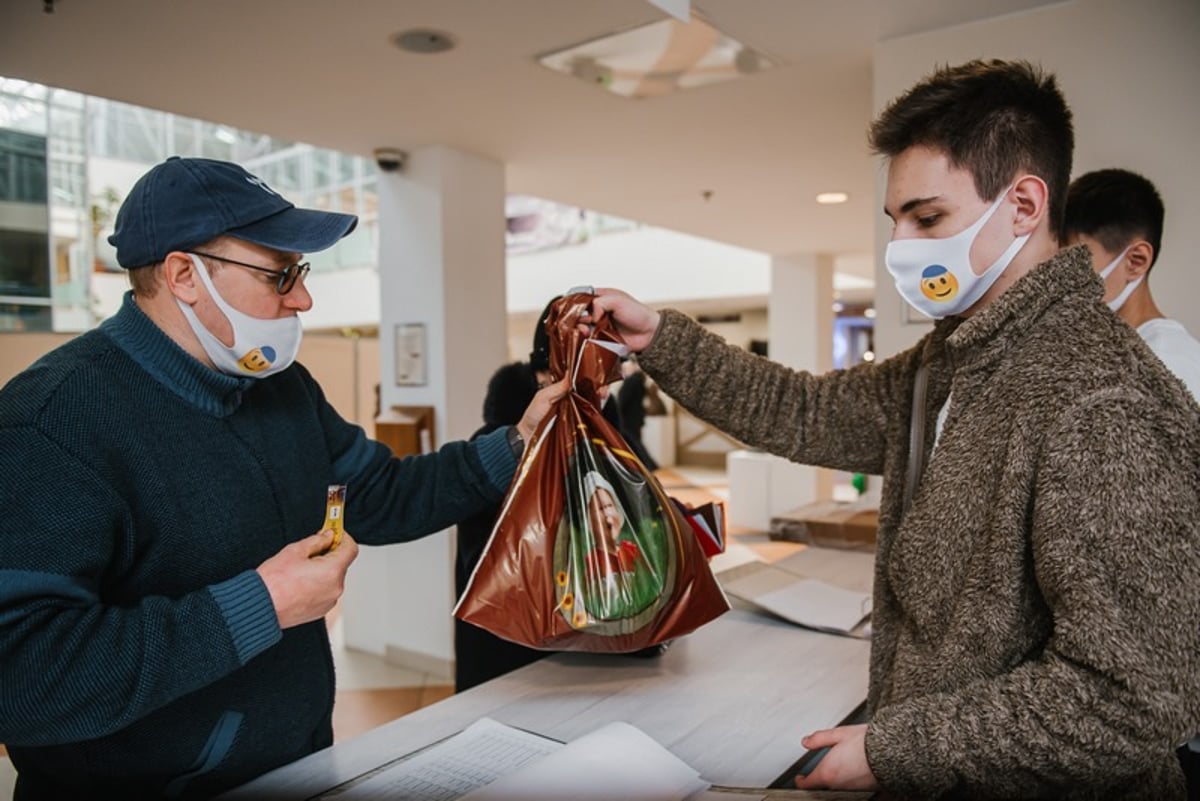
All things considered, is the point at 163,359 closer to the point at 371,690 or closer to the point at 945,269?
the point at 945,269

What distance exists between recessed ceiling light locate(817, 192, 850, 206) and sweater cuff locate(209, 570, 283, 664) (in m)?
4.64

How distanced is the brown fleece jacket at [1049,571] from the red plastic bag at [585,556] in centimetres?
33

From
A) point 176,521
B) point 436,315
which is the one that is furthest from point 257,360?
point 436,315

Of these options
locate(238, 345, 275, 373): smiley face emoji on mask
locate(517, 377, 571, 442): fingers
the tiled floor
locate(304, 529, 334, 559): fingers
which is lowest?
the tiled floor

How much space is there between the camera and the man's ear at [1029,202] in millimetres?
978

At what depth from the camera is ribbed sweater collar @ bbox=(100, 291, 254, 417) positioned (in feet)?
3.68

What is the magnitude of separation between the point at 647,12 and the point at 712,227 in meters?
3.89

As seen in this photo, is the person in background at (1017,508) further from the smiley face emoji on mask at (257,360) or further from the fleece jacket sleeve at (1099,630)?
the smiley face emoji on mask at (257,360)

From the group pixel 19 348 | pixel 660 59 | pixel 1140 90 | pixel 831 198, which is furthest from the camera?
pixel 831 198

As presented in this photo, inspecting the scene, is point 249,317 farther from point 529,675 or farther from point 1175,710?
point 1175,710

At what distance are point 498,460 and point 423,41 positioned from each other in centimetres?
164

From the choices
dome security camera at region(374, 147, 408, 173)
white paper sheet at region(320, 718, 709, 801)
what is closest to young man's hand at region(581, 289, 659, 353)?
white paper sheet at region(320, 718, 709, 801)

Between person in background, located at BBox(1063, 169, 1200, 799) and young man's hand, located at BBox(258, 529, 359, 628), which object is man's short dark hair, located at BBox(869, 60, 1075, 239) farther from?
young man's hand, located at BBox(258, 529, 359, 628)

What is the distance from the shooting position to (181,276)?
Answer: 1.16 meters
